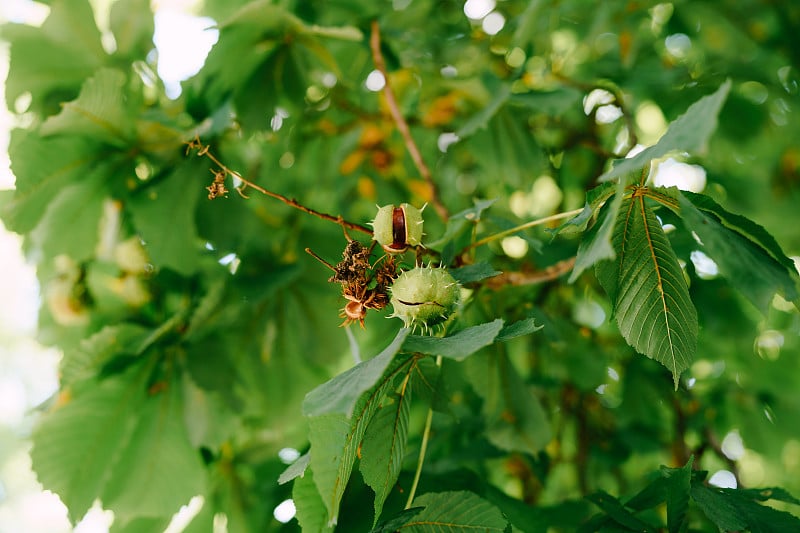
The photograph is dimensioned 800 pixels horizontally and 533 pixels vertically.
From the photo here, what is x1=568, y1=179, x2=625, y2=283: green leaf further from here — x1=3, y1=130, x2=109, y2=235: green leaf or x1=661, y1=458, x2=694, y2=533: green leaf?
x1=3, y1=130, x2=109, y2=235: green leaf

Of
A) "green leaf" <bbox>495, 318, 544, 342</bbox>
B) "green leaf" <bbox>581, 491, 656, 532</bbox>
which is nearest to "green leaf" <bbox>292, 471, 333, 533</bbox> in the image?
"green leaf" <bbox>495, 318, 544, 342</bbox>

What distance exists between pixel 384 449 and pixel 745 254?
0.56 m

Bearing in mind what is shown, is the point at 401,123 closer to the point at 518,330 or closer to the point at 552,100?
the point at 552,100

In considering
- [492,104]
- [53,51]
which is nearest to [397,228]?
[492,104]

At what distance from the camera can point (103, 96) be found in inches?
50.5

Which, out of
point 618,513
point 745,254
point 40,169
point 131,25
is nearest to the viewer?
point 745,254

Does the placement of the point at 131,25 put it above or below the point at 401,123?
above

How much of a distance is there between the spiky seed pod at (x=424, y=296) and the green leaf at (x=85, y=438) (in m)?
0.82

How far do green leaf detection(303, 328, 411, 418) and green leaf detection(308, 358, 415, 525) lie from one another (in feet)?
0.14

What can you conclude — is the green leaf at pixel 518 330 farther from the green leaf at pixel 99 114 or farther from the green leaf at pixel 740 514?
the green leaf at pixel 99 114

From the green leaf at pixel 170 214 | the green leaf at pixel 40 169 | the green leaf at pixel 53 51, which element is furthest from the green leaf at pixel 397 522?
the green leaf at pixel 53 51

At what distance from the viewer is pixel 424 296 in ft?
2.90

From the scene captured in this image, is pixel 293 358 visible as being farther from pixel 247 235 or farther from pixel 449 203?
pixel 449 203

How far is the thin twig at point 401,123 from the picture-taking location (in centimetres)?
133
